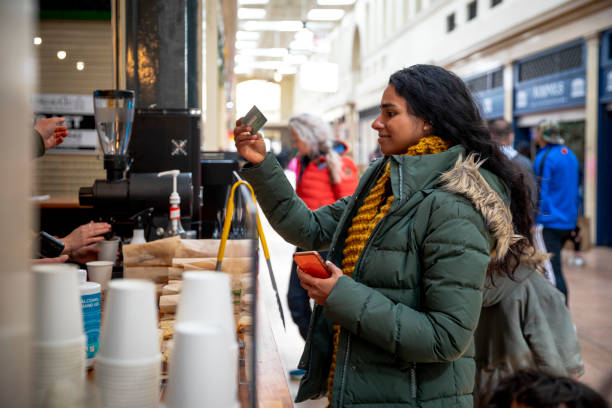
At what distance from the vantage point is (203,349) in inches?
34.3

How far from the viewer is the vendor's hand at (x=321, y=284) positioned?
1.62m

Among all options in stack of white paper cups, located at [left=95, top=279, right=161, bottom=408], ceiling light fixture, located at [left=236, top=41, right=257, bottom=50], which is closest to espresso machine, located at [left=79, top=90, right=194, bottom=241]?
stack of white paper cups, located at [left=95, top=279, right=161, bottom=408]

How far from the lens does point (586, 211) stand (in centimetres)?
1051

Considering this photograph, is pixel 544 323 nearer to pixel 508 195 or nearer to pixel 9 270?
pixel 508 195

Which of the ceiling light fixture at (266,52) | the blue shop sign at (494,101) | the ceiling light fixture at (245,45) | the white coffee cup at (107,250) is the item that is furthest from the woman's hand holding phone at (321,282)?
the ceiling light fixture at (266,52)

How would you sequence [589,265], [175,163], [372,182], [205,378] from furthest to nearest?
[589,265] → [175,163] → [372,182] → [205,378]

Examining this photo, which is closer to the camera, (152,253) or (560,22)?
(152,253)

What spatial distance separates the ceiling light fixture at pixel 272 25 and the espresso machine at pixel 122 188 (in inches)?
923

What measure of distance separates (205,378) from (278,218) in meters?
1.24

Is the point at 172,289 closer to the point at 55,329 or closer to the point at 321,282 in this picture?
the point at 321,282

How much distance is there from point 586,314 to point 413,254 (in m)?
4.95

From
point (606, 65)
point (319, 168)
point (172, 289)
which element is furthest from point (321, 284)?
point (606, 65)

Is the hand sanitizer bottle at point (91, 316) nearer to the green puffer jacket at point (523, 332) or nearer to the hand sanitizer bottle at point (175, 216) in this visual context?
the hand sanitizer bottle at point (175, 216)

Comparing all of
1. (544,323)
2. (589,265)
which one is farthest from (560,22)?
(544,323)
